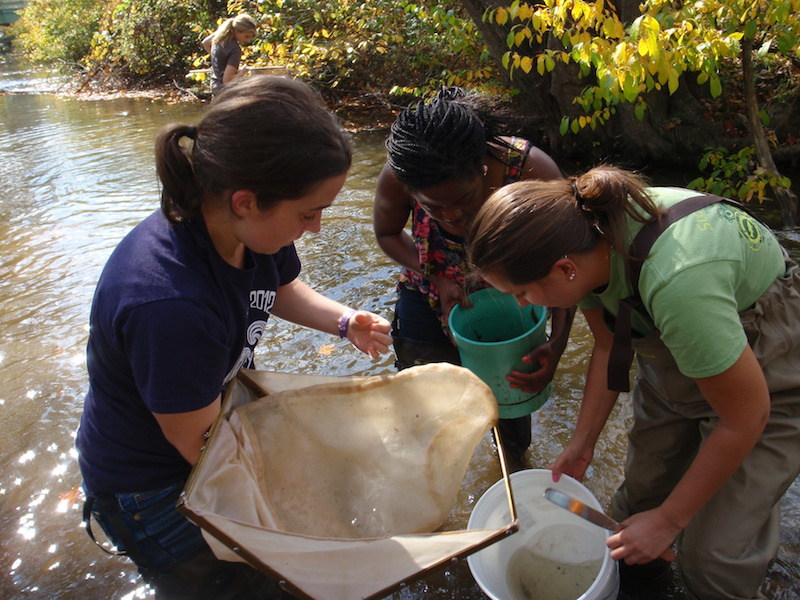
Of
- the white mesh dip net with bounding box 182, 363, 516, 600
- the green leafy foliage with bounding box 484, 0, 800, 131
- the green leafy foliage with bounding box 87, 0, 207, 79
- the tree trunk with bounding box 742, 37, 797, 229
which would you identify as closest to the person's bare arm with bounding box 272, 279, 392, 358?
the white mesh dip net with bounding box 182, 363, 516, 600

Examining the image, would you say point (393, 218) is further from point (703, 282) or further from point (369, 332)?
point (703, 282)

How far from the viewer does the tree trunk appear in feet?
13.7

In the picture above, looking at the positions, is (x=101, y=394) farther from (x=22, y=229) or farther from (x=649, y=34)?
(x=22, y=229)

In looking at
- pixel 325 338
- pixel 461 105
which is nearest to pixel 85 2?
pixel 325 338

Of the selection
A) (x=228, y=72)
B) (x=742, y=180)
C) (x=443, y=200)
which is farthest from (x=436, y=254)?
(x=228, y=72)

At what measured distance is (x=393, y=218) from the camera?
8.55 ft

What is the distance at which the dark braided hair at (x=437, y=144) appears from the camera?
204 centimetres

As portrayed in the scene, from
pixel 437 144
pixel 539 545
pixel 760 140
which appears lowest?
pixel 539 545

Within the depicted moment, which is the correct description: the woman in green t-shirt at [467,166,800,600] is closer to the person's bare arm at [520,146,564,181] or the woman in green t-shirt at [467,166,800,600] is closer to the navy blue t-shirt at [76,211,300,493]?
the person's bare arm at [520,146,564,181]

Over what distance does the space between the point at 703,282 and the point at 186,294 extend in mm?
1149

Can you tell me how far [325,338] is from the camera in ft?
12.8

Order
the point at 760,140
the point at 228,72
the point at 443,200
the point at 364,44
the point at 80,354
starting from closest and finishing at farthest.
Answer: the point at 443,200
the point at 80,354
the point at 760,140
the point at 364,44
the point at 228,72

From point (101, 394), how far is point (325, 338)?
2.30 metres

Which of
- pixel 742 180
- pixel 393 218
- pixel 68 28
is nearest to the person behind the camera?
pixel 393 218
